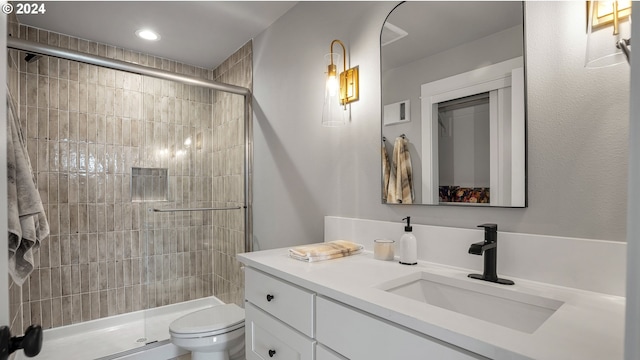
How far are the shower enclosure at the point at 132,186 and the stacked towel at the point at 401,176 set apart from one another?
141 centimetres

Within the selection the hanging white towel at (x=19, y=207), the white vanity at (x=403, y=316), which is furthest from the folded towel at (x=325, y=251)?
the hanging white towel at (x=19, y=207)

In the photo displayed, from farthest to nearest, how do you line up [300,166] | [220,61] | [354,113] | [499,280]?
[220,61]
[300,166]
[354,113]
[499,280]

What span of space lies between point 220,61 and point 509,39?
8.39 ft

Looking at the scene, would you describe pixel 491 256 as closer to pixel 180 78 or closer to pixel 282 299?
pixel 282 299

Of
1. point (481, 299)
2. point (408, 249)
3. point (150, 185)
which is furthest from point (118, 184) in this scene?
point (481, 299)

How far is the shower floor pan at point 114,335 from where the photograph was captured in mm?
2209

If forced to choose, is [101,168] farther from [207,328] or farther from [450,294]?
[450,294]

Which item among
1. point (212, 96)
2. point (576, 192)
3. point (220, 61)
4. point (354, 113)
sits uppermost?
point (220, 61)

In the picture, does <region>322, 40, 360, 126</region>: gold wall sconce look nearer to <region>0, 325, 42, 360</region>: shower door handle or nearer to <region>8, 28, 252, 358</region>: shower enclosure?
<region>8, 28, 252, 358</region>: shower enclosure

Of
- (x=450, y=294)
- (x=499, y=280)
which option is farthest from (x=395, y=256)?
(x=499, y=280)

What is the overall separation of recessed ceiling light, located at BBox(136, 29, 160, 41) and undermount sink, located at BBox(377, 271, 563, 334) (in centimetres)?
253

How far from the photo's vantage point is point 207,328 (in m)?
1.80

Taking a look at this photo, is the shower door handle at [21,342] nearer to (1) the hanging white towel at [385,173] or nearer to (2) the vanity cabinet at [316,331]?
(2) the vanity cabinet at [316,331]

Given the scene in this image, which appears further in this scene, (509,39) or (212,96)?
(212,96)
